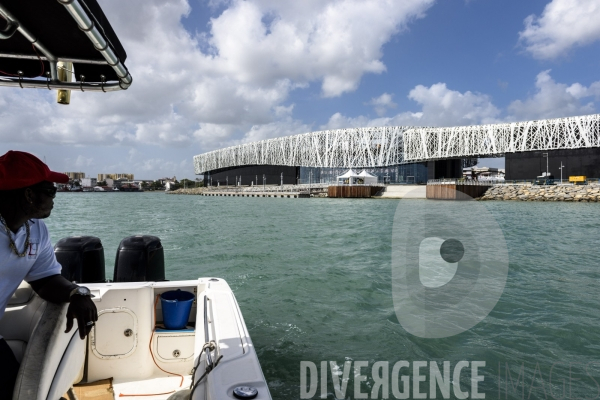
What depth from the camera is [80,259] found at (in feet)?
14.1

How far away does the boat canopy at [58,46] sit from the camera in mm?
2383

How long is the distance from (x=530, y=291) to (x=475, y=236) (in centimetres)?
900

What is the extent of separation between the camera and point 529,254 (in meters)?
11.3

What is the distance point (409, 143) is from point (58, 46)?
233 feet

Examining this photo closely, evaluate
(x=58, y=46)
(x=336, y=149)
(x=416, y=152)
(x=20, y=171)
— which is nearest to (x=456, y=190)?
(x=416, y=152)

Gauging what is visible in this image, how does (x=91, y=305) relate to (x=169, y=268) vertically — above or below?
above

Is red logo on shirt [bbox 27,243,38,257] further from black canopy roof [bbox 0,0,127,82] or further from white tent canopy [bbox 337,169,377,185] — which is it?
white tent canopy [bbox 337,169,377,185]

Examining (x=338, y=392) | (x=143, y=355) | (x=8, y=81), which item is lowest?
(x=338, y=392)

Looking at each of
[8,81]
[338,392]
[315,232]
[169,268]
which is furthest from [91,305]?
[315,232]

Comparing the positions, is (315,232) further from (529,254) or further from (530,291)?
(530,291)

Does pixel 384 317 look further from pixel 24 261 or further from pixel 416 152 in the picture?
pixel 416 152

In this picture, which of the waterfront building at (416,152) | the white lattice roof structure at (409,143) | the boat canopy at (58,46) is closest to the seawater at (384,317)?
the boat canopy at (58,46)

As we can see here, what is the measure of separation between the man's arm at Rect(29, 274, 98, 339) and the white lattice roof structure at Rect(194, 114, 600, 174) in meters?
63.3

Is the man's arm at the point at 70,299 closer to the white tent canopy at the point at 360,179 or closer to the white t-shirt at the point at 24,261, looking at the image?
the white t-shirt at the point at 24,261
